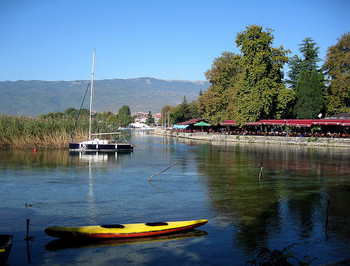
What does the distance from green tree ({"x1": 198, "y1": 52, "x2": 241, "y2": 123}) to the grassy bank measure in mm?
35765

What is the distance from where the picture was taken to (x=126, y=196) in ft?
65.7

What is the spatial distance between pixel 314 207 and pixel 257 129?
2400 inches

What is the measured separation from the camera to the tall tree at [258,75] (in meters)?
62.9

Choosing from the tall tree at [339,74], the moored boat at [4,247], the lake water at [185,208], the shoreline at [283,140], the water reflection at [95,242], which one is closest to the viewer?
the moored boat at [4,247]

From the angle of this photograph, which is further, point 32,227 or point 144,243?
point 32,227

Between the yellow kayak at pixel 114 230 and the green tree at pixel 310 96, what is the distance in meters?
58.8

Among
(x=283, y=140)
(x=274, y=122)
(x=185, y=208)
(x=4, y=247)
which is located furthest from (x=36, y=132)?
(x=274, y=122)

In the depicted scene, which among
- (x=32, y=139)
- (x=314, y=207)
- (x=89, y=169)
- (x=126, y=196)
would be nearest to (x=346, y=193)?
(x=314, y=207)

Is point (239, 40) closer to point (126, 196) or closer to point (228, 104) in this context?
point (228, 104)

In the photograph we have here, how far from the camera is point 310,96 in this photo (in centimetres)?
6600

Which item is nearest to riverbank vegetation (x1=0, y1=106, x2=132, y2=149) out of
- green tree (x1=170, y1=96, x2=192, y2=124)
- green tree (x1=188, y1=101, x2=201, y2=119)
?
green tree (x1=188, y1=101, x2=201, y2=119)

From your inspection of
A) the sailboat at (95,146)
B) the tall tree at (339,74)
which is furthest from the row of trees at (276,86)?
the sailboat at (95,146)

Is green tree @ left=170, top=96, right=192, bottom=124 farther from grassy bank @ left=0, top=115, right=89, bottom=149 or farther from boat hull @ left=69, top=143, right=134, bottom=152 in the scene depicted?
boat hull @ left=69, top=143, right=134, bottom=152

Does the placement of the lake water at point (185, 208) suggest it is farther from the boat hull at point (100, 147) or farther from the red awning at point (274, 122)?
the red awning at point (274, 122)
